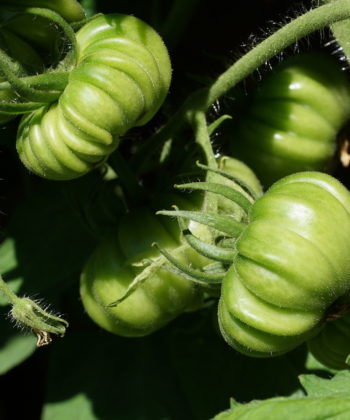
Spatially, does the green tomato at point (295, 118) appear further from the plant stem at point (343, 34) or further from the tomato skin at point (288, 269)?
the tomato skin at point (288, 269)

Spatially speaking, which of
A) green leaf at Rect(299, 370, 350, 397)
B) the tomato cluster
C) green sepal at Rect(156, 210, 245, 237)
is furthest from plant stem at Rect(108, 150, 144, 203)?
green leaf at Rect(299, 370, 350, 397)

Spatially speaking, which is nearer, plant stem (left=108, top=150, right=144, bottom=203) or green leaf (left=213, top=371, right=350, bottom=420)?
green leaf (left=213, top=371, right=350, bottom=420)

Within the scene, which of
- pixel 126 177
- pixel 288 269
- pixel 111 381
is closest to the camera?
pixel 288 269

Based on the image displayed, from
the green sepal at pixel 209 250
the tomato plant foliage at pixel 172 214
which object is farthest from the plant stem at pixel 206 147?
the green sepal at pixel 209 250

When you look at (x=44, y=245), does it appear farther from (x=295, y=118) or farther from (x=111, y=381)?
(x=295, y=118)

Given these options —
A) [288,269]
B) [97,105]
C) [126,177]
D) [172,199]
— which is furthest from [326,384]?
[97,105]

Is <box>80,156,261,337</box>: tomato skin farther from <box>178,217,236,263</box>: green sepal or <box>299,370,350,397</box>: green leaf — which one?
<box>299,370,350,397</box>: green leaf

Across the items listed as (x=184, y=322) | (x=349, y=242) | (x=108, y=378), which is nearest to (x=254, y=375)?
(x=184, y=322)
